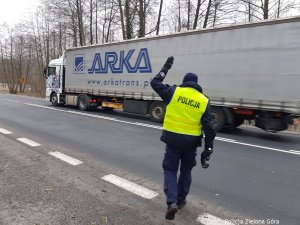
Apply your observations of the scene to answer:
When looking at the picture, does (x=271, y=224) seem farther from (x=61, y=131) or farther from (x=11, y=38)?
(x=11, y=38)

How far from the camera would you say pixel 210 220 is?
3.71 m

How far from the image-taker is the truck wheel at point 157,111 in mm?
12539

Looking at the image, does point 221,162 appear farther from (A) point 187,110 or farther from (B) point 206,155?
(A) point 187,110

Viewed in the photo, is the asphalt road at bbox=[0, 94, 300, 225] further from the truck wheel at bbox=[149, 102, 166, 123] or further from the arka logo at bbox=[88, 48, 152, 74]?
the arka logo at bbox=[88, 48, 152, 74]

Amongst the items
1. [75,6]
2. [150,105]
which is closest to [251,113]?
[150,105]

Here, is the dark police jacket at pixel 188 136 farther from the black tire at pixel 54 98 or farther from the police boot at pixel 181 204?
the black tire at pixel 54 98

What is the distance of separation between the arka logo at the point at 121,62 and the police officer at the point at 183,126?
9.03 m

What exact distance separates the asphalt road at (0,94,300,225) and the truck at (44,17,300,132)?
1.01m

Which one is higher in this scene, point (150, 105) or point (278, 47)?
point (278, 47)

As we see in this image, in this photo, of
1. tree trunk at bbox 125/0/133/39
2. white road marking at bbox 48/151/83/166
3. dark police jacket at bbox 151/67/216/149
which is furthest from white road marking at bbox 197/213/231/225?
tree trunk at bbox 125/0/133/39

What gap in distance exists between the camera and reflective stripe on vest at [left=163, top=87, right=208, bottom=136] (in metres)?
3.75

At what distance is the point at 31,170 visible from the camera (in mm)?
5410

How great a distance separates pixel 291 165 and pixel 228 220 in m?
3.51

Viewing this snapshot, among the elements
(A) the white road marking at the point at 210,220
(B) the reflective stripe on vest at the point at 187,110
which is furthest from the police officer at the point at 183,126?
(A) the white road marking at the point at 210,220
